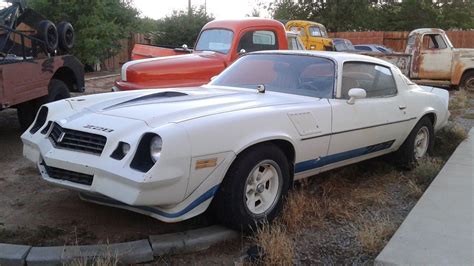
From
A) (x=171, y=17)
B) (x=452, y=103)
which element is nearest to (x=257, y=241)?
(x=452, y=103)

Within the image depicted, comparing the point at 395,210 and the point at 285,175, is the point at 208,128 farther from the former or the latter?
the point at 395,210

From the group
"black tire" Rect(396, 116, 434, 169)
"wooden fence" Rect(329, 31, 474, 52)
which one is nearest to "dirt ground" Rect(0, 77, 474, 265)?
"black tire" Rect(396, 116, 434, 169)

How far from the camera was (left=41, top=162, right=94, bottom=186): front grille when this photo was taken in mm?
3504

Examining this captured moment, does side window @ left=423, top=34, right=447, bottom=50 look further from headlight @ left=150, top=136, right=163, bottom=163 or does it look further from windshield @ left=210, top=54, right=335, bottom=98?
headlight @ left=150, top=136, right=163, bottom=163

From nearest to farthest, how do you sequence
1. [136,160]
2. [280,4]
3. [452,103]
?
[136,160]
[452,103]
[280,4]

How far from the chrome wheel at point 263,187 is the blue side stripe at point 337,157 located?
1.09 feet

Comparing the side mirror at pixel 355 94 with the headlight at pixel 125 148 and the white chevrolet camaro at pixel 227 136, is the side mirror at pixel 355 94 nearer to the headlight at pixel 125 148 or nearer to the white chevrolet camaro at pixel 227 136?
the white chevrolet camaro at pixel 227 136

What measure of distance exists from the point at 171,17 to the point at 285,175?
65.4ft

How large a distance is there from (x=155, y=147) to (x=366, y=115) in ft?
8.10

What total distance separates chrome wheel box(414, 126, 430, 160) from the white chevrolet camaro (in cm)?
Answer: 63

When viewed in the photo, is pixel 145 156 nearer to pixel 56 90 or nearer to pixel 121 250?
pixel 121 250

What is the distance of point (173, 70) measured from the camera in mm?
7816

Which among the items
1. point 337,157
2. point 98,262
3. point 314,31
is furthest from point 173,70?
point 314,31

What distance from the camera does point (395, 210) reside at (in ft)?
15.4
